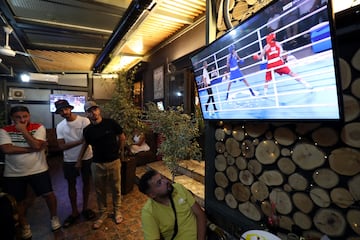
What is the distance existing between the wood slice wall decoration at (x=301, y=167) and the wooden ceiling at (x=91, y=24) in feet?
4.83

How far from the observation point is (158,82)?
18.1 feet

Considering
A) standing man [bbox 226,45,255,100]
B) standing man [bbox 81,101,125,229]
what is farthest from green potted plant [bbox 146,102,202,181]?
standing man [bbox 226,45,255,100]

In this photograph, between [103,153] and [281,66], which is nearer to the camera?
[281,66]

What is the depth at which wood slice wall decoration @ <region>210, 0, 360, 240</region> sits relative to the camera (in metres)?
1.26

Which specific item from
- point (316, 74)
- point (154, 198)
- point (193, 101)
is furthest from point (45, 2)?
point (316, 74)

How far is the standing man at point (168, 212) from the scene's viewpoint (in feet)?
4.89

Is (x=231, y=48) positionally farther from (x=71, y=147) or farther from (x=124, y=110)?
(x=124, y=110)

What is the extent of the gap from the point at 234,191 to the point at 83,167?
1.95m

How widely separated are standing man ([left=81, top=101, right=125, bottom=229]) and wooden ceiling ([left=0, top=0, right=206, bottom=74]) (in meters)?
1.55

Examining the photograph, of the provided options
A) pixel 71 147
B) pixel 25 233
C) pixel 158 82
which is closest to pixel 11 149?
pixel 71 147

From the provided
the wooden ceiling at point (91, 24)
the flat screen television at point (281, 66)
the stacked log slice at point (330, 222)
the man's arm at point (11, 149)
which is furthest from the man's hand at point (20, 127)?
the stacked log slice at point (330, 222)

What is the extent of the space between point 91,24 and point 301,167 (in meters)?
4.36

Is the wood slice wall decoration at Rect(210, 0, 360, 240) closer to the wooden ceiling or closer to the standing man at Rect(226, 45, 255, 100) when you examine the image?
the standing man at Rect(226, 45, 255, 100)

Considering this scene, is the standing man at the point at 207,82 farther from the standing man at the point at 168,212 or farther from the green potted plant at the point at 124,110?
the green potted plant at the point at 124,110
